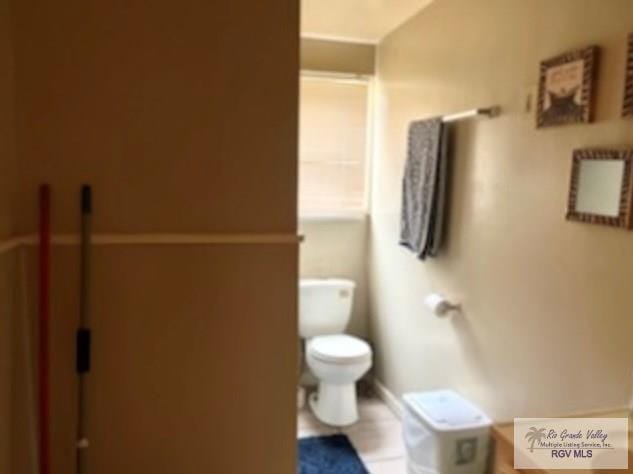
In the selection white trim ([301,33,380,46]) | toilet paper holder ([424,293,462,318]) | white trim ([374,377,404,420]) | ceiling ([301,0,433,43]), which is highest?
ceiling ([301,0,433,43])

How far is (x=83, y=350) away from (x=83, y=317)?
103mm

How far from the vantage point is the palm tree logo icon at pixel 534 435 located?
1.13 m

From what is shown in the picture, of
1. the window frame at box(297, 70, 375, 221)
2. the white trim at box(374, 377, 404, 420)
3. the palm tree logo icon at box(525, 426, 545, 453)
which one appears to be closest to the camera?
the palm tree logo icon at box(525, 426, 545, 453)

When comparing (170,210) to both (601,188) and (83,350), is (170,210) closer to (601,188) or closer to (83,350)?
(83,350)

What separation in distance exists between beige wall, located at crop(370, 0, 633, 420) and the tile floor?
294 mm

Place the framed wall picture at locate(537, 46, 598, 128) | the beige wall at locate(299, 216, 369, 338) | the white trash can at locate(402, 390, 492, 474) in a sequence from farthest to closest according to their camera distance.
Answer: the beige wall at locate(299, 216, 369, 338) < the white trash can at locate(402, 390, 492, 474) < the framed wall picture at locate(537, 46, 598, 128)

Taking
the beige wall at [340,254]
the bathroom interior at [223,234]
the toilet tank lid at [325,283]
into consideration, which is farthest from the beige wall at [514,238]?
the beige wall at [340,254]

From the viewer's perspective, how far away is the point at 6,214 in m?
1.49

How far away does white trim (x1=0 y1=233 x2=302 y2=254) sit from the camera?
5.22ft

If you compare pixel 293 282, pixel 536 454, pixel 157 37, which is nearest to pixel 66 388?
pixel 293 282

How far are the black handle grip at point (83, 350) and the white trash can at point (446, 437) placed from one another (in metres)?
1.40

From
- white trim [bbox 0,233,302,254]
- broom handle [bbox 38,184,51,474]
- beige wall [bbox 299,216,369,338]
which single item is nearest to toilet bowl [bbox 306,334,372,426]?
beige wall [bbox 299,216,369,338]

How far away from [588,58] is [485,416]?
150cm

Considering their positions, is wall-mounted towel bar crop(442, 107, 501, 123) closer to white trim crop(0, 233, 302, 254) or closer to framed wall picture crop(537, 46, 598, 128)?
framed wall picture crop(537, 46, 598, 128)
